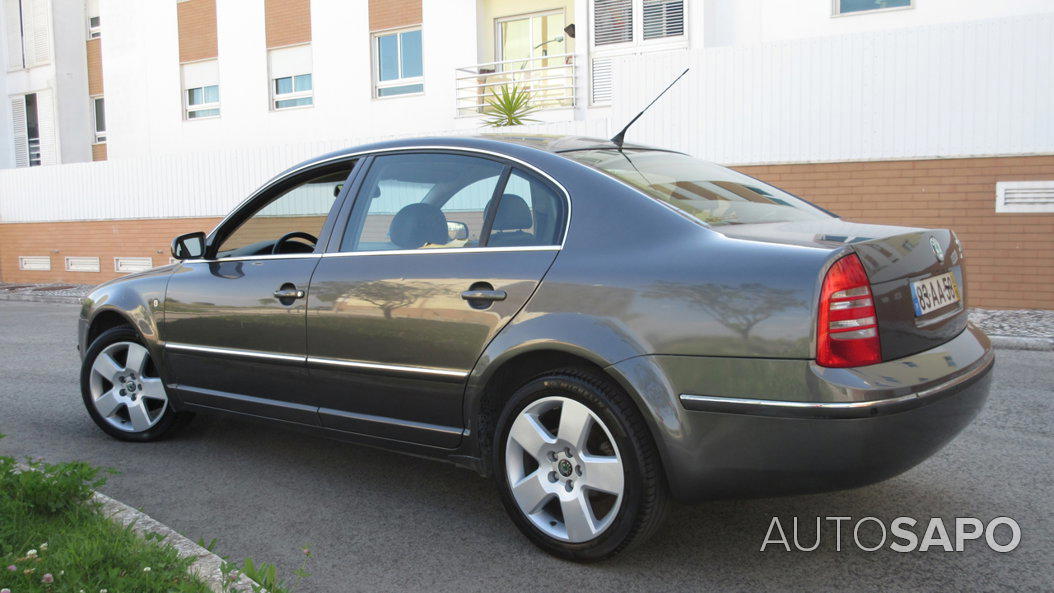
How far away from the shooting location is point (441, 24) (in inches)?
729

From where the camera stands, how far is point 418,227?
12.2ft

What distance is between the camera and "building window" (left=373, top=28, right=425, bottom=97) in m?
19.1

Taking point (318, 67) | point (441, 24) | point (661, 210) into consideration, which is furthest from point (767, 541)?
point (318, 67)

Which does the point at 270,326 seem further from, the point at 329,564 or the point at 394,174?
the point at 329,564

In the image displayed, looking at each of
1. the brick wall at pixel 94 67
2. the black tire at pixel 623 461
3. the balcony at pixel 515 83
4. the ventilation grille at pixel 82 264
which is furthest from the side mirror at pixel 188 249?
the brick wall at pixel 94 67

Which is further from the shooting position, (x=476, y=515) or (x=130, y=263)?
(x=130, y=263)

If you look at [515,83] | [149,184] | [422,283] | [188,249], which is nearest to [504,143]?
[422,283]

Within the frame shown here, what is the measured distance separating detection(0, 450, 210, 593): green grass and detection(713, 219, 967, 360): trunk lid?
7.08 ft

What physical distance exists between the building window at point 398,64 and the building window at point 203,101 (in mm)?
5047

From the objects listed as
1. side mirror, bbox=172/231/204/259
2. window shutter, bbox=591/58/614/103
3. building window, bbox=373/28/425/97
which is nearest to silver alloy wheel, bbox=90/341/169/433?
side mirror, bbox=172/231/204/259

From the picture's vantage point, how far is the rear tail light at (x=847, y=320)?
2643 mm

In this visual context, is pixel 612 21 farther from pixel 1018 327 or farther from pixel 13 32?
pixel 13 32
